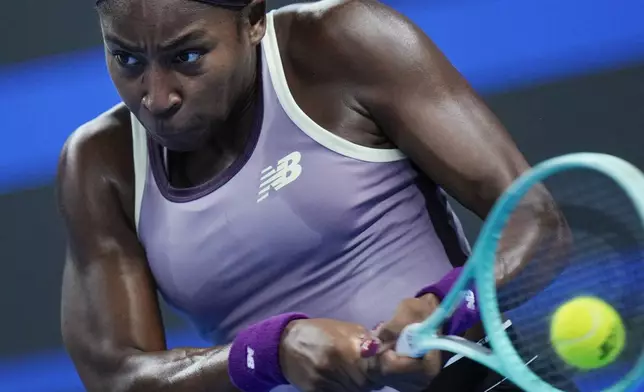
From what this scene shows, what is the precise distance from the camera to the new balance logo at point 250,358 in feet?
3.32

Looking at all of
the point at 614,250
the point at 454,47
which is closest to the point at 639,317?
the point at 614,250

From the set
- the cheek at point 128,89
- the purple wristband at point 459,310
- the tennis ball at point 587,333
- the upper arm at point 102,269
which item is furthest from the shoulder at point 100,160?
the tennis ball at point 587,333

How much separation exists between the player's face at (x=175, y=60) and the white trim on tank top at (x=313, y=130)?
6cm

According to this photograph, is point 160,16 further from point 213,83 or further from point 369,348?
point 369,348

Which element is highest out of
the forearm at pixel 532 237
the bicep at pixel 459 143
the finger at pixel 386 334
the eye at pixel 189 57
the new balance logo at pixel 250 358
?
the eye at pixel 189 57

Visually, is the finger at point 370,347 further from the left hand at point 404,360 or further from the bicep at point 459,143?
the bicep at point 459,143

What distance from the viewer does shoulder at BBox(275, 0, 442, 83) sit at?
109 cm

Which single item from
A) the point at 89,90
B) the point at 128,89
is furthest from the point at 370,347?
the point at 89,90

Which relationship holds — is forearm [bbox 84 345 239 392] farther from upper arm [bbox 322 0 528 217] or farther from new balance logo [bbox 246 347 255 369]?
upper arm [bbox 322 0 528 217]

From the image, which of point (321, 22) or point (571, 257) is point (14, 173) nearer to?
point (321, 22)

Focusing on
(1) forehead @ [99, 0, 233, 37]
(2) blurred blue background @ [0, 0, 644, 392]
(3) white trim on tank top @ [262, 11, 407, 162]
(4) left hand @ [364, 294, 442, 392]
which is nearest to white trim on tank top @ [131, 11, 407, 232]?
(3) white trim on tank top @ [262, 11, 407, 162]

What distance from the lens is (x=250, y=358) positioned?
3.33 feet

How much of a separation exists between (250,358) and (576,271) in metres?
0.30

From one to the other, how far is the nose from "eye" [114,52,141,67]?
24 millimetres
